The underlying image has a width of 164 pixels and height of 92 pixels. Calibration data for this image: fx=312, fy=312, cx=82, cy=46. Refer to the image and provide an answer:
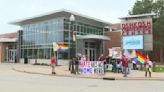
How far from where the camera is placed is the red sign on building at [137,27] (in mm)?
38094

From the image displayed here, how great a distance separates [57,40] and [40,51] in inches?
170

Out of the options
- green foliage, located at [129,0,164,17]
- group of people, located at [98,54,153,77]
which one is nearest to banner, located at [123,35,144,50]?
group of people, located at [98,54,153,77]

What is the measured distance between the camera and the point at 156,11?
5478 centimetres

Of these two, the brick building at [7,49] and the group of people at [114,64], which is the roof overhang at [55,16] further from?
the group of people at [114,64]

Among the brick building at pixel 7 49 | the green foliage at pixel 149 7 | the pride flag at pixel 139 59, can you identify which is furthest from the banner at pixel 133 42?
the brick building at pixel 7 49

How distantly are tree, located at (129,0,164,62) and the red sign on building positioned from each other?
11.9 metres

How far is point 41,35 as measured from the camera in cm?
4850

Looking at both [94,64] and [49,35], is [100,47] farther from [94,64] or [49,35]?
[94,64]

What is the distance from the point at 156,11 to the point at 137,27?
17.1 metres

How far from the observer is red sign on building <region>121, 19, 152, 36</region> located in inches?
1500

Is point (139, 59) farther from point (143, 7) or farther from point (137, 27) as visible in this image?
point (143, 7)

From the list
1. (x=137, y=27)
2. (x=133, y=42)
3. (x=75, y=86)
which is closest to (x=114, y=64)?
(x=137, y=27)

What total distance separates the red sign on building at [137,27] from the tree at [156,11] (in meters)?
11.9

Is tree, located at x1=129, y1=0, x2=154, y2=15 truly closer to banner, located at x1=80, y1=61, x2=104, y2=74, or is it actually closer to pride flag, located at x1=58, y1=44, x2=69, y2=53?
pride flag, located at x1=58, y1=44, x2=69, y2=53
